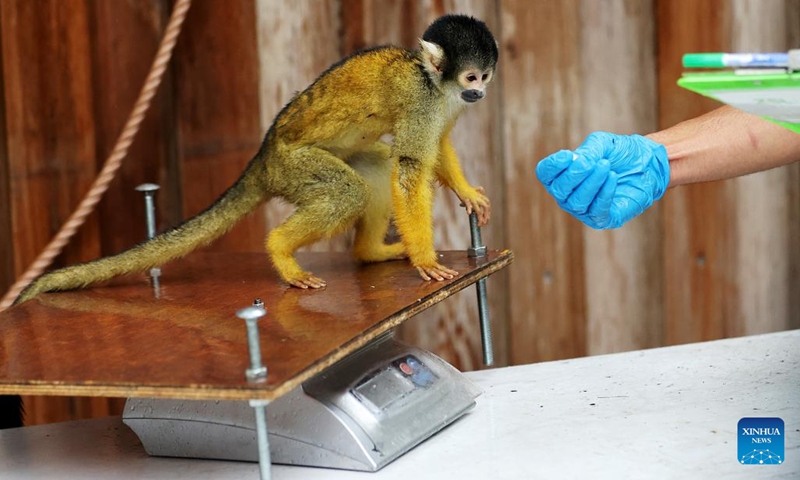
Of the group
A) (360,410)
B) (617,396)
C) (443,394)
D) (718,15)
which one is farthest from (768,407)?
(718,15)

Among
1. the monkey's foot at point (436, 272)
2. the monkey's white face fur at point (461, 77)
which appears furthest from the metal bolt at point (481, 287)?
the monkey's white face fur at point (461, 77)

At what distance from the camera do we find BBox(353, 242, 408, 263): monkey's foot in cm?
225

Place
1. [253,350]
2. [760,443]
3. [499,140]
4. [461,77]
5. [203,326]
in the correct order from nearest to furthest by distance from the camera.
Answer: [253,350] → [760,443] → [203,326] → [461,77] → [499,140]

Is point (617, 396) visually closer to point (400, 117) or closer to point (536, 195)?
point (400, 117)

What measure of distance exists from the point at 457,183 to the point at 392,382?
2.13 feet

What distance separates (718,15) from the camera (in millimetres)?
2676

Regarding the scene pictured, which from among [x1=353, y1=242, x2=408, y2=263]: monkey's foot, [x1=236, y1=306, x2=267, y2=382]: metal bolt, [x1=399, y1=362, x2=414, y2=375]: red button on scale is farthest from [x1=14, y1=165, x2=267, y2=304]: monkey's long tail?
[x1=236, y1=306, x2=267, y2=382]: metal bolt

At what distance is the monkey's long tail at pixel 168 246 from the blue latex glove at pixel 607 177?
2.11 feet

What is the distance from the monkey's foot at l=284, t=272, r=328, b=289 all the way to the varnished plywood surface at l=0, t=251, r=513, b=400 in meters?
0.02

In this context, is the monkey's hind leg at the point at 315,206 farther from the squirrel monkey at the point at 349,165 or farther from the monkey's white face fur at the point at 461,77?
the monkey's white face fur at the point at 461,77

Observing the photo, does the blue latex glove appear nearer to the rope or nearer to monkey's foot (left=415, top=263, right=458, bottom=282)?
monkey's foot (left=415, top=263, right=458, bottom=282)

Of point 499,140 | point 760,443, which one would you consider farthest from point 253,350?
point 499,140

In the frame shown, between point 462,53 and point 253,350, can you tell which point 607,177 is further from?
point 253,350

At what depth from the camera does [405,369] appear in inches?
71.8
